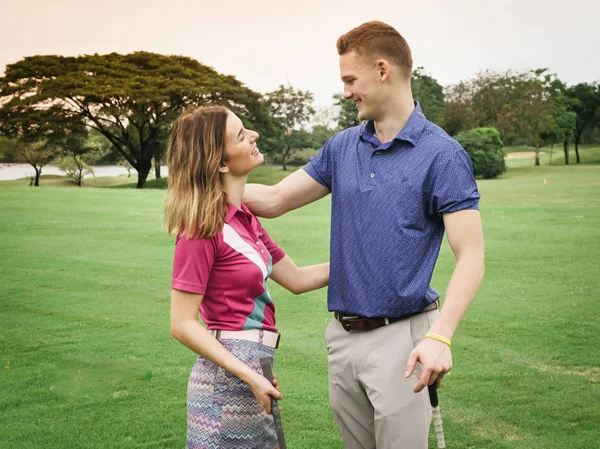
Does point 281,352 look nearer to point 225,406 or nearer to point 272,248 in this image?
point 272,248

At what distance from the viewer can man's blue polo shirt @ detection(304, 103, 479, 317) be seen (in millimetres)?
2854

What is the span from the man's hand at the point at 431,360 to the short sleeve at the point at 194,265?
31.8 inches

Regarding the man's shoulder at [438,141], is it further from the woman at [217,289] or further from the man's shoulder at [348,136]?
the woman at [217,289]

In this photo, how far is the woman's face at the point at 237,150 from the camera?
2.81m

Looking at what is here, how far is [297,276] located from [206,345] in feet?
2.77

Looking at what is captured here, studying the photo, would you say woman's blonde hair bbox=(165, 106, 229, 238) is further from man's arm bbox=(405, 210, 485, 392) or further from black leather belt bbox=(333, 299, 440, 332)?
man's arm bbox=(405, 210, 485, 392)

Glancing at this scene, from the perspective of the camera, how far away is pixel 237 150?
2.82 metres

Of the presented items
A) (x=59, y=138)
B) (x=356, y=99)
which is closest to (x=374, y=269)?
(x=356, y=99)

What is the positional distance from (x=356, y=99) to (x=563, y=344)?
5.22 meters

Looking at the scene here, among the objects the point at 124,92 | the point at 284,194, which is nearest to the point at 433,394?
the point at 284,194

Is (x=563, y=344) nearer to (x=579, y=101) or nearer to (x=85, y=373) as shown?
(x=85, y=373)

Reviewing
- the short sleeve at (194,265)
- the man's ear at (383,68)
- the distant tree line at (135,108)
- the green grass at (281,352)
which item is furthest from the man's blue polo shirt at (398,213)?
the distant tree line at (135,108)

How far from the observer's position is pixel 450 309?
8.76 ft

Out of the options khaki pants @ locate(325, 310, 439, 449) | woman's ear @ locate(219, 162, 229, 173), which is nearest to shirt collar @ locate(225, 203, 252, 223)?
woman's ear @ locate(219, 162, 229, 173)
